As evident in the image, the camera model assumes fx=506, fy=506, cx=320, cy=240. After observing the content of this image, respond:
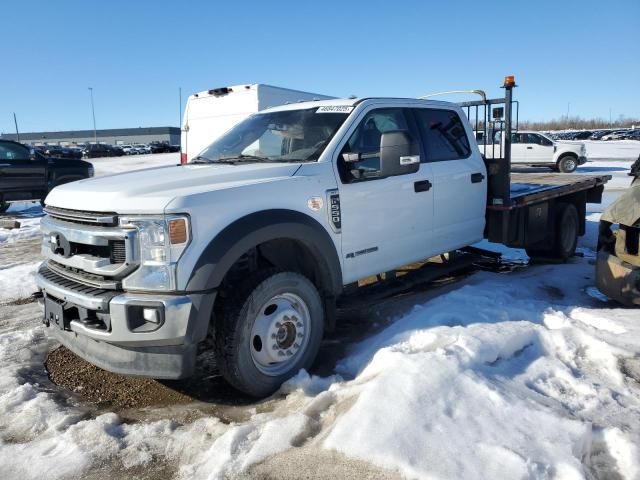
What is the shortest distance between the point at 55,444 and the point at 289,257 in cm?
186

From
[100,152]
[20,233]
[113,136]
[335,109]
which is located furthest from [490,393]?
[113,136]

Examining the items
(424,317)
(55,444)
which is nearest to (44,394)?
(55,444)

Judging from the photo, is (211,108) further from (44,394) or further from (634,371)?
(634,371)

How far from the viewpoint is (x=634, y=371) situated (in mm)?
3352

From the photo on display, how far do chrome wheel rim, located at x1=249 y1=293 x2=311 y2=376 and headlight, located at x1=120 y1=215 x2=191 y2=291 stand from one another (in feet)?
2.25

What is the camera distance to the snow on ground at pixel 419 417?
7.97ft

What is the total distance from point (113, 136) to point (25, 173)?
105 m

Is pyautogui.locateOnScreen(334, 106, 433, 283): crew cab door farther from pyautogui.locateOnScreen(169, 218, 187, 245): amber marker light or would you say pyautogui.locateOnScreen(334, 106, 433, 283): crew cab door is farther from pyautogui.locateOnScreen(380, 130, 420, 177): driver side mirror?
pyautogui.locateOnScreen(169, 218, 187, 245): amber marker light

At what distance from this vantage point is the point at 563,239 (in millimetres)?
6879

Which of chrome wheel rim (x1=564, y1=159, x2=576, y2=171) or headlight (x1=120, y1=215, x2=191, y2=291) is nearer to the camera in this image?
headlight (x1=120, y1=215, x2=191, y2=291)

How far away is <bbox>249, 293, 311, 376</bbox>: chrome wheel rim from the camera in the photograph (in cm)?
333

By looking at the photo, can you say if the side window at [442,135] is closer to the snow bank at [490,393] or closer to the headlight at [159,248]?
the snow bank at [490,393]

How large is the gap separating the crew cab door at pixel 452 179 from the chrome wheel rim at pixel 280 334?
6.03 ft

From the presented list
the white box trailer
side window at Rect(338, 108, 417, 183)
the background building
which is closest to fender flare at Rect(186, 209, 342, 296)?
side window at Rect(338, 108, 417, 183)
